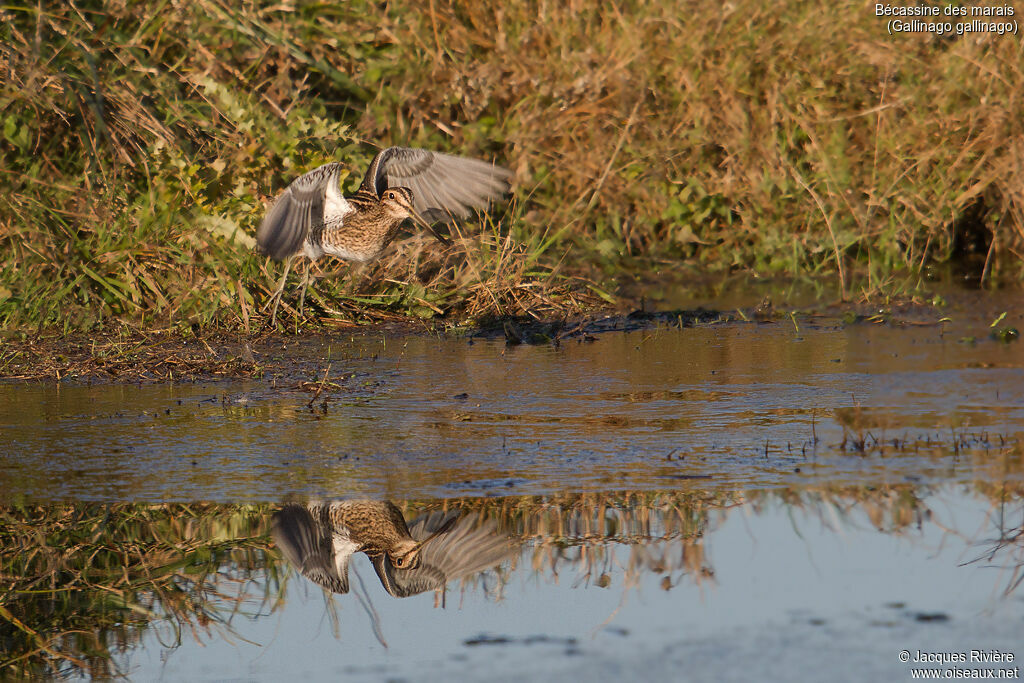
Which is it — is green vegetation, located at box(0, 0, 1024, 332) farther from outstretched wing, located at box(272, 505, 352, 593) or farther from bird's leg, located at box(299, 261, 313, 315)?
outstretched wing, located at box(272, 505, 352, 593)

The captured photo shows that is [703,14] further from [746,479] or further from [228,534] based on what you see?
[228,534]

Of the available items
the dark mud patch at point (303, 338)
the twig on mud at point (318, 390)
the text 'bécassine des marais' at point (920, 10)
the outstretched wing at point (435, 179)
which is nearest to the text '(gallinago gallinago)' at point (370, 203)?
Result: the outstretched wing at point (435, 179)

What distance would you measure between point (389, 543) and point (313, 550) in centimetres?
25

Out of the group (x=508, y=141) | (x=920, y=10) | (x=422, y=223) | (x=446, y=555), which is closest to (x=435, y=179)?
(x=422, y=223)

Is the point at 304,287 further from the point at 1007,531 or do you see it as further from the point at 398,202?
the point at 1007,531

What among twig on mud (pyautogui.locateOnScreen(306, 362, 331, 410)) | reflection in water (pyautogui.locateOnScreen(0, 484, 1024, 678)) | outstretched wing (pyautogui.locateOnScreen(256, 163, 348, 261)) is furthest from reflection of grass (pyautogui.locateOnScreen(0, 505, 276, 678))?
outstretched wing (pyautogui.locateOnScreen(256, 163, 348, 261))

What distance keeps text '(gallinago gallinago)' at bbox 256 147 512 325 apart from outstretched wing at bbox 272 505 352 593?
3233 millimetres

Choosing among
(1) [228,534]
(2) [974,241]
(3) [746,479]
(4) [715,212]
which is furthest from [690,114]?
(1) [228,534]

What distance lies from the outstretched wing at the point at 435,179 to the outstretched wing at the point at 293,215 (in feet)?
1.17

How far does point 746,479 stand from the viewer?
530cm

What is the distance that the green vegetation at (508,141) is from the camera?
857 cm

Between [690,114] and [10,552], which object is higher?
[690,114]

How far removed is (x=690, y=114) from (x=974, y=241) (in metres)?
2.25

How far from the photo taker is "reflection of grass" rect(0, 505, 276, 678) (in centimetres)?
389
